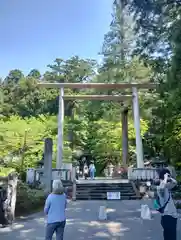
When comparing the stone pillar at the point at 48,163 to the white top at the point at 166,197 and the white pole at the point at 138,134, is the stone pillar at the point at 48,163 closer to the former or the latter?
the white pole at the point at 138,134

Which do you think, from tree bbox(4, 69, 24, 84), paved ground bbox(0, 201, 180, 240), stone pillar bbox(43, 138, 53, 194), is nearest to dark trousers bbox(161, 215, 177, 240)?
paved ground bbox(0, 201, 180, 240)

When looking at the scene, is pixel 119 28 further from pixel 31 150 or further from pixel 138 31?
pixel 138 31

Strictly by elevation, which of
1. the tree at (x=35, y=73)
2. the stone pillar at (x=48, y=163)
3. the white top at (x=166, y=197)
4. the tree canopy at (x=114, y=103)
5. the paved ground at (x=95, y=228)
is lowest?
the paved ground at (x=95, y=228)

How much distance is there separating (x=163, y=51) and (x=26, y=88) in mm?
30421

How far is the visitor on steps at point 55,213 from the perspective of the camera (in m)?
4.58

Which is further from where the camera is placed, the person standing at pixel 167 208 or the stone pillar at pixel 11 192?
→ the stone pillar at pixel 11 192

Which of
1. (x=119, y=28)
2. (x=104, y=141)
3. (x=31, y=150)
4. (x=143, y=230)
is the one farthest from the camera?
(x=104, y=141)

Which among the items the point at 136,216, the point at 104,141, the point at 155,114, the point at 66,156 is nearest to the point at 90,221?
the point at 136,216

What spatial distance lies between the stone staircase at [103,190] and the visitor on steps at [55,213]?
9.88m

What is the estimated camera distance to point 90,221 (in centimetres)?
856

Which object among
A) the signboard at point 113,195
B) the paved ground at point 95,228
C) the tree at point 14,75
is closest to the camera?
the paved ground at point 95,228

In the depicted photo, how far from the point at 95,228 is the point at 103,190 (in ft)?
25.3

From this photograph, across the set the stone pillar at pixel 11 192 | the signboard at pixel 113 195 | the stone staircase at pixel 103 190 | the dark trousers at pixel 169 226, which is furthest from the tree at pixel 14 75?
the dark trousers at pixel 169 226

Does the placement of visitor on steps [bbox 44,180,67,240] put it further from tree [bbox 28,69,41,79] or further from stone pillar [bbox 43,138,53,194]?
tree [bbox 28,69,41,79]
